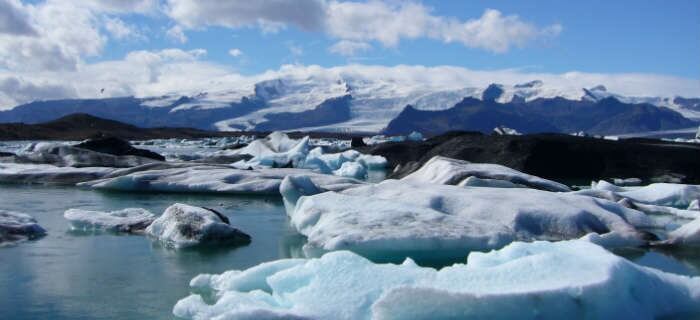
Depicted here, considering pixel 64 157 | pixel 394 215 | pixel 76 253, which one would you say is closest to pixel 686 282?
pixel 394 215

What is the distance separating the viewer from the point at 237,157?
29.4m

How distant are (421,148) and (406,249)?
21.7m

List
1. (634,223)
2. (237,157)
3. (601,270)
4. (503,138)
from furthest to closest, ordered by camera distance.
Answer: (237,157) → (503,138) → (634,223) → (601,270)

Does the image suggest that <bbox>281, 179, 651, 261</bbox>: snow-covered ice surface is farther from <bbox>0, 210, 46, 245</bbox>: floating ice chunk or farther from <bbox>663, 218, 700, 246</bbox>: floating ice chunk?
<bbox>0, 210, 46, 245</bbox>: floating ice chunk

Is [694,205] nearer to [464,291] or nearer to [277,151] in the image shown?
[464,291]

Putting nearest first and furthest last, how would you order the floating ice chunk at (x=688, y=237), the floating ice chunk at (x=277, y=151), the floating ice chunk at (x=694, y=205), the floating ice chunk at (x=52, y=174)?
the floating ice chunk at (x=688, y=237) < the floating ice chunk at (x=694, y=205) < the floating ice chunk at (x=52, y=174) < the floating ice chunk at (x=277, y=151)

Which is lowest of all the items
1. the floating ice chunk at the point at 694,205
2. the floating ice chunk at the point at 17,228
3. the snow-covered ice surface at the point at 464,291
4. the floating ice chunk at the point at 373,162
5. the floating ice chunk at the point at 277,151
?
the floating ice chunk at the point at 373,162

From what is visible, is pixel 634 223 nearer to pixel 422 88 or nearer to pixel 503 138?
pixel 503 138

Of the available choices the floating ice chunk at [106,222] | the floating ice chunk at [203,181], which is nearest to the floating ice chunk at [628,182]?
the floating ice chunk at [203,181]

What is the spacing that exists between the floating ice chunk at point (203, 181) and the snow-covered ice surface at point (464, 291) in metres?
9.80

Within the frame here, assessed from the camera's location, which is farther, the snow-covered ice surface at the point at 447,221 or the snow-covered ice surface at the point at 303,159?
the snow-covered ice surface at the point at 303,159

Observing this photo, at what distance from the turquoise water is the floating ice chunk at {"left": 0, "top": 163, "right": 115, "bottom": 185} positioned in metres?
5.78

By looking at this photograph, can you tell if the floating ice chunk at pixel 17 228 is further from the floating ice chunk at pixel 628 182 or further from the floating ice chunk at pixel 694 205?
the floating ice chunk at pixel 628 182

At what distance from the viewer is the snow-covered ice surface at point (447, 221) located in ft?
27.6
